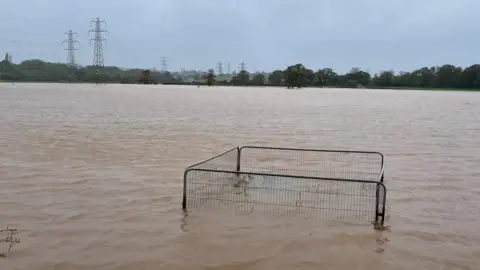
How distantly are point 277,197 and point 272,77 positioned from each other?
172m

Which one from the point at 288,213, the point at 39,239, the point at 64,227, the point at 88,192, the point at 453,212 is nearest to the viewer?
the point at 39,239

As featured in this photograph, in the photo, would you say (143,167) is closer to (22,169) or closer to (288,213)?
(22,169)

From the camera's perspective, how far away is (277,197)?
33.7 ft

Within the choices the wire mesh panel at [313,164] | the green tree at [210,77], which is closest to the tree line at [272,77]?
the green tree at [210,77]

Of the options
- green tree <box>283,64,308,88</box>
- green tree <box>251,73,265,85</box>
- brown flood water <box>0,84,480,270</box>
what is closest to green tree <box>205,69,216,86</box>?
green tree <box>251,73,265,85</box>

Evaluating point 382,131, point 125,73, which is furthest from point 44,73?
point 382,131

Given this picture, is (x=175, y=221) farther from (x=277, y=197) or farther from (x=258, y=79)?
(x=258, y=79)

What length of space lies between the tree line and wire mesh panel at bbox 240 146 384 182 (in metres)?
131

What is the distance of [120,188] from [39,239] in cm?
354

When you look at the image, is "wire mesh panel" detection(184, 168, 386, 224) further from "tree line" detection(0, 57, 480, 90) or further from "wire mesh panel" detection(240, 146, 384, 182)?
"tree line" detection(0, 57, 480, 90)

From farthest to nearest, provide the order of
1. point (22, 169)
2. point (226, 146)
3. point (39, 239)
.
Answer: point (226, 146), point (22, 169), point (39, 239)

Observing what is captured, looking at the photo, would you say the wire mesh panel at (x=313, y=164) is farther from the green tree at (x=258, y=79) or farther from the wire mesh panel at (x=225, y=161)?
the green tree at (x=258, y=79)

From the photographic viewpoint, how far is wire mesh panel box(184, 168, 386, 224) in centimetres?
939

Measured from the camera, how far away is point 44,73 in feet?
497
